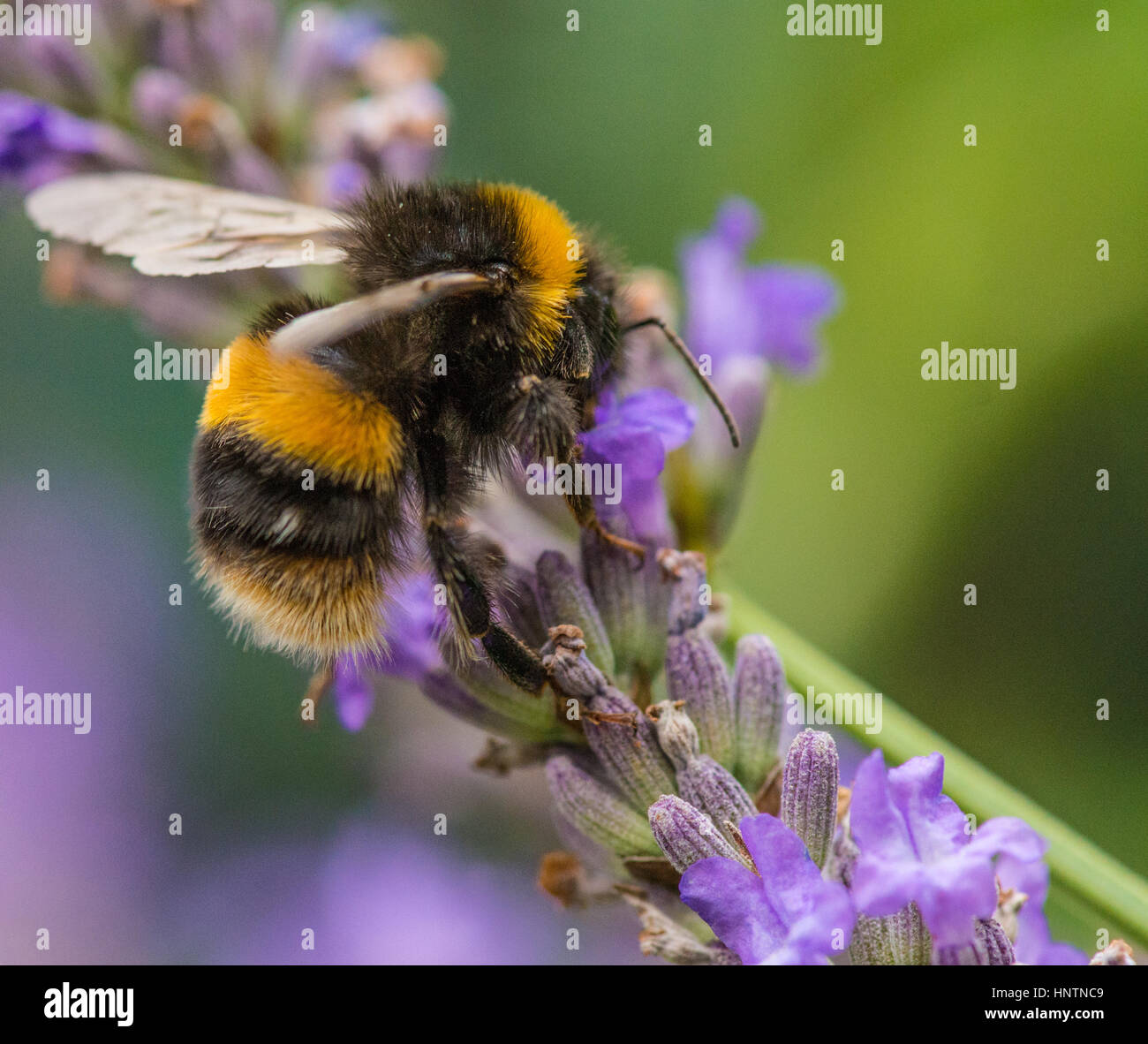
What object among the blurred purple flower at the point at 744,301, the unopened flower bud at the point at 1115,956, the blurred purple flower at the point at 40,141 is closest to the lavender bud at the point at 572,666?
the unopened flower bud at the point at 1115,956

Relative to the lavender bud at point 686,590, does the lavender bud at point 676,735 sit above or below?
below

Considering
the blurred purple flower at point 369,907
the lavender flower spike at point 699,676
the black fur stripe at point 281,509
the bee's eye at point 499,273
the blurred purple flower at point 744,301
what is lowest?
the blurred purple flower at point 369,907

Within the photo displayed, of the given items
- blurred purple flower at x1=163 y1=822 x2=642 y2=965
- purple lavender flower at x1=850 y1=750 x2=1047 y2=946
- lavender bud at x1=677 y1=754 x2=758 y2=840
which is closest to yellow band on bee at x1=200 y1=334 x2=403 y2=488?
lavender bud at x1=677 y1=754 x2=758 y2=840

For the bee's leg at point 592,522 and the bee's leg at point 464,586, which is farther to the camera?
the bee's leg at point 592,522

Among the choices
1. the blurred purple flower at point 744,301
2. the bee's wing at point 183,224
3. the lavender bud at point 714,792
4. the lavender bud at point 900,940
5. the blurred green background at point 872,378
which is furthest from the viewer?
the blurred green background at point 872,378

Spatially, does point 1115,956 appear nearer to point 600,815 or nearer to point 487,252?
point 600,815

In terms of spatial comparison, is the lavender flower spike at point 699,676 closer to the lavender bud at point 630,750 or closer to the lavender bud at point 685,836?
the lavender bud at point 630,750
